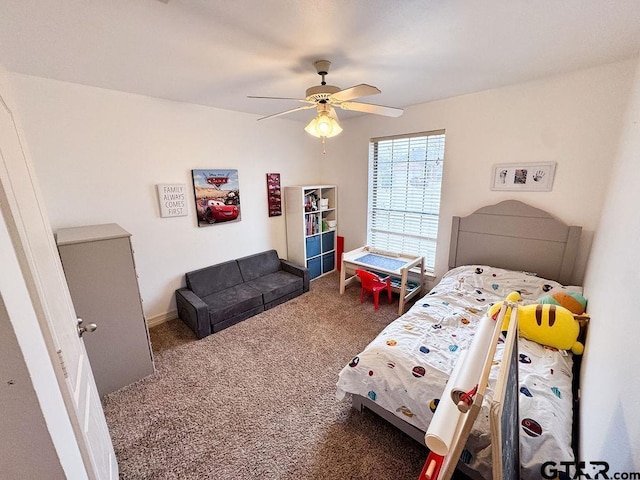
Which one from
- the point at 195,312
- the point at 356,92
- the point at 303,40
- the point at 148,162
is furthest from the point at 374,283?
the point at 148,162

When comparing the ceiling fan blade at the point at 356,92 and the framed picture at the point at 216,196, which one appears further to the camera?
the framed picture at the point at 216,196

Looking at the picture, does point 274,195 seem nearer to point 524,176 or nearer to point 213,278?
point 213,278

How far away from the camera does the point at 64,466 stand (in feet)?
2.01

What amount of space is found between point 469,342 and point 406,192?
2.29 meters

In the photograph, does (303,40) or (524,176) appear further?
(524,176)

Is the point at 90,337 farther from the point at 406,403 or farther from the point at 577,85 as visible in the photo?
the point at 577,85

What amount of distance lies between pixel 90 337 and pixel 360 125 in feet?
12.6

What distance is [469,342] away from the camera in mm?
1798

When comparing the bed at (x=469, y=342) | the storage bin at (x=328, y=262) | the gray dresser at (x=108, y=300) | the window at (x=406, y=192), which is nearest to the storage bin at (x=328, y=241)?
the storage bin at (x=328, y=262)

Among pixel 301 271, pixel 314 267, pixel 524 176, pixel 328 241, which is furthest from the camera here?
pixel 328 241

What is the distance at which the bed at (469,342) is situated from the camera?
127cm

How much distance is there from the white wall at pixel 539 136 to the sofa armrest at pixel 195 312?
2.91 metres

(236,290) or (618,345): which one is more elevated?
(618,345)

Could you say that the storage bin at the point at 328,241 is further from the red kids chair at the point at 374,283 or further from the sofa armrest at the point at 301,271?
Result: the red kids chair at the point at 374,283
